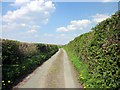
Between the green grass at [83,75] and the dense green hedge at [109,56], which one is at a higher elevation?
the dense green hedge at [109,56]

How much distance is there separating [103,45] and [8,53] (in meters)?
10.7

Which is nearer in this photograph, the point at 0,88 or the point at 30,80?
the point at 0,88

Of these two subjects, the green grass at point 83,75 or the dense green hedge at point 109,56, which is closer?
the dense green hedge at point 109,56

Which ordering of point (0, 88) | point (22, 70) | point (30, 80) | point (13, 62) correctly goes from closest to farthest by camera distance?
point (0, 88) < point (30, 80) < point (22, 70) < point (13, 62)

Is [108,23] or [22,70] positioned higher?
[108,23]

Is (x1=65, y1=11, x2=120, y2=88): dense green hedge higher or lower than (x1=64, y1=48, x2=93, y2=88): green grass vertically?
higher

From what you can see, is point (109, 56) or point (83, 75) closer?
point (109, 56)

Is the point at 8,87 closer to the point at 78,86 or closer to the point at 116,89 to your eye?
the point at 78,86

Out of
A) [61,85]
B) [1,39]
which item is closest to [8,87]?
[61,85]

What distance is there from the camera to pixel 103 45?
1422 centimetres

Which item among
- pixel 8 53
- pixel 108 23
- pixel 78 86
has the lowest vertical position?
pixel 78 86

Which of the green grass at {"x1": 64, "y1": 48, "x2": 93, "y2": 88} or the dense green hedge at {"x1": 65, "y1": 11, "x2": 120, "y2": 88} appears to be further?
the green grass at {"x1": 64, "y1": 48, "x2": 93, "y2": 88}

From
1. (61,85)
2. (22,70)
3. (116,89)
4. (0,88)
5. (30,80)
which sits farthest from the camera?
(22,70)

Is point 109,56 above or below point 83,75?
above
